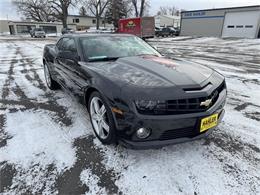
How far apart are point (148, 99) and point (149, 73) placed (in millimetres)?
570

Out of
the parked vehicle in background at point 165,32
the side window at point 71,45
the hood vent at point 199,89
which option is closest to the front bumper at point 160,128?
the hood vent at point 199,89

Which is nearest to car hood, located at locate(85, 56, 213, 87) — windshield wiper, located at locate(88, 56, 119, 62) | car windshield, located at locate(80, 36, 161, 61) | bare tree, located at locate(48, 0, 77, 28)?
windshield wiper, located at locate(88, 56, 119, 62)

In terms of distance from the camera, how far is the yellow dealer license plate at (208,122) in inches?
88.1

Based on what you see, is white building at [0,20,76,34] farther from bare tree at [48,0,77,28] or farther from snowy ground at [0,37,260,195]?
snowy ground at [0,37,260,195]

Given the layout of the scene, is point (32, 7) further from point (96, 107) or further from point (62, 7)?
point (96, 107)

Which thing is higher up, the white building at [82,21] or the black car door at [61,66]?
the white building at [82,21]

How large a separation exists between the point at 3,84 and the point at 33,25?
54.5 m

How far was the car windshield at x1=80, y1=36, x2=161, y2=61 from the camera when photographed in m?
3.29

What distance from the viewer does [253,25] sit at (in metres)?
26.5

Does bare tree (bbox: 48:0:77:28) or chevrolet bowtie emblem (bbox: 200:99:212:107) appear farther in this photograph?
bare tree (bbox: 48:0:77:28)

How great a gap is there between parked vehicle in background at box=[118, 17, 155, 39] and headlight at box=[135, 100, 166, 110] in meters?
26.7

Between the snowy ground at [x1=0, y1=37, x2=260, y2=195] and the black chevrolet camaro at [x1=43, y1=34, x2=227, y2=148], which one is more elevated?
the black chevrolet camaro at [x1=43, y1=34, x2=227, y2=148]

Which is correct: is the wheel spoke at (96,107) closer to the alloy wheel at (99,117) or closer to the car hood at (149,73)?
the alloy wheel at (99,117)

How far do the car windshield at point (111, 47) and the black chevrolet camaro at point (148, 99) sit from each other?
0.13 meters
